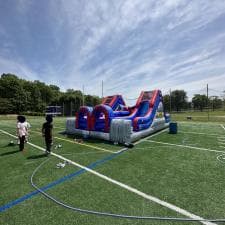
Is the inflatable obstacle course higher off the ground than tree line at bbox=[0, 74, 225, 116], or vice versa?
tree line at bbox=[0, 74, 225, 116]

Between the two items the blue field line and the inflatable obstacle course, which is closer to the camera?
the blue field line

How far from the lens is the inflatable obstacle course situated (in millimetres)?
9758

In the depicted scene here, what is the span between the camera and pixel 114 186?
4.45 metres

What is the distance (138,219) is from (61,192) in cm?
199

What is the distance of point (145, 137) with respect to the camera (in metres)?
11.6

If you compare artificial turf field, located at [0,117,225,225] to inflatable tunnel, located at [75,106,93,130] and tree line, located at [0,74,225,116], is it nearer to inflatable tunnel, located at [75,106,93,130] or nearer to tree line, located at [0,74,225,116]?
inflatable tunnel, located at [75,106,93,130]

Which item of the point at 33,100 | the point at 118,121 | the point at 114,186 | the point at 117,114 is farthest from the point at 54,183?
the point at 33,100

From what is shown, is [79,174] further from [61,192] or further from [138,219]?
[138,219]

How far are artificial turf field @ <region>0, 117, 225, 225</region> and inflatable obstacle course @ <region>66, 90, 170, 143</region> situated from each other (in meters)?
2.39

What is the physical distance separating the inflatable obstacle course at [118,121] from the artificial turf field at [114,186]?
239cm

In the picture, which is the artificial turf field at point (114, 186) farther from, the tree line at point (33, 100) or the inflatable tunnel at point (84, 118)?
the tree line at point (33, 100)

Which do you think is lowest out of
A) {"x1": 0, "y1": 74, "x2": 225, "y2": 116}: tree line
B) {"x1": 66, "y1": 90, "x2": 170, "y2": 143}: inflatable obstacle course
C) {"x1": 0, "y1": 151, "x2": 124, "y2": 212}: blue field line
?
{"x1": 0, "y1": 151, "x2": 124, "y2": 212}: blue field line

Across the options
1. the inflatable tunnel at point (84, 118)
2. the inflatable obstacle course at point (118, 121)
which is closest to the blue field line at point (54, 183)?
the inflatable obstacle course at point (118, 121)

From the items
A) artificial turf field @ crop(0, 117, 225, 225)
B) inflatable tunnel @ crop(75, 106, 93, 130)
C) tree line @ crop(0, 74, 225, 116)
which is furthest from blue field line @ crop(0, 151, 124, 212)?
tree line @ crop(0, 74, 225, 116)
